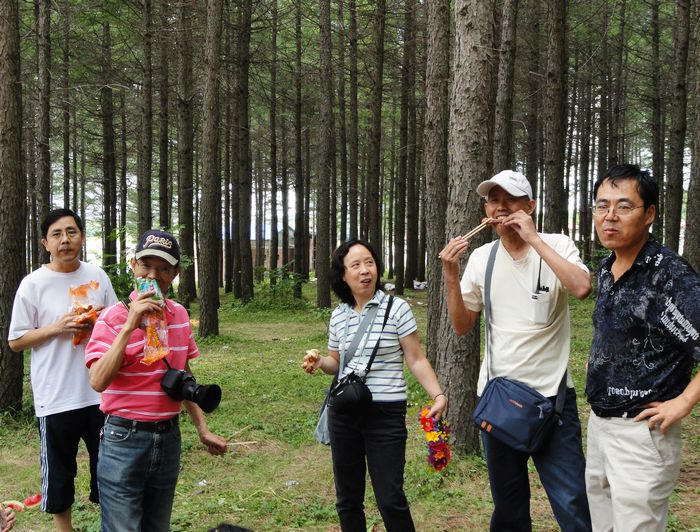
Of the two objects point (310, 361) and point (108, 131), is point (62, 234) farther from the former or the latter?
point (108, 131)

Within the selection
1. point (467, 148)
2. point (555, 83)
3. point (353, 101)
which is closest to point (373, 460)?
point (467, 148)

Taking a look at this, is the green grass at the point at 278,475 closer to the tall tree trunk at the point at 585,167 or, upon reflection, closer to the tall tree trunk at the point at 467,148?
the tall tree trunk at the point at 467,148

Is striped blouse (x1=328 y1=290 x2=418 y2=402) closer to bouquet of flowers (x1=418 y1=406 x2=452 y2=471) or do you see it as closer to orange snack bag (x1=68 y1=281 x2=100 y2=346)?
bouquet of flowers (x1=418 y1=406 x2=452 y2=471)

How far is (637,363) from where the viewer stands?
2.73 meters

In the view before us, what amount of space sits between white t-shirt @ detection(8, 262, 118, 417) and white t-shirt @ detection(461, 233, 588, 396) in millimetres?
2675

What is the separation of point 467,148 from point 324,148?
12.3 meters

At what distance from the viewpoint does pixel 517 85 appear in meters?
22.1

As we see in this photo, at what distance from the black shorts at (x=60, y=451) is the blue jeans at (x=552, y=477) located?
2.64 m

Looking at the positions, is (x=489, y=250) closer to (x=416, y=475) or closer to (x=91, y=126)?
(x=416, y=475)

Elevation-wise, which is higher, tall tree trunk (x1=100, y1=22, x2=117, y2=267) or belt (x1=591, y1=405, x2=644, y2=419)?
tall tree trunk (x1=100, y1=22, x2=117, y2=267)

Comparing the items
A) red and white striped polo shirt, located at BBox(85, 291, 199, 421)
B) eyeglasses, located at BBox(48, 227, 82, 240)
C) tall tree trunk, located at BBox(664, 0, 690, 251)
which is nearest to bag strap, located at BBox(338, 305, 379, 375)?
red and white striped polo shirt, located at BBox(85, 291, 199, 421)

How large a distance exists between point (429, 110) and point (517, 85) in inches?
569

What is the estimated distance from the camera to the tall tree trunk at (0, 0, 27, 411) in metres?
7.59

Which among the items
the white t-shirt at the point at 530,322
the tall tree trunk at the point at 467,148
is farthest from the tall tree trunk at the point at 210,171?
the white t-shirt at the point at 530,322
